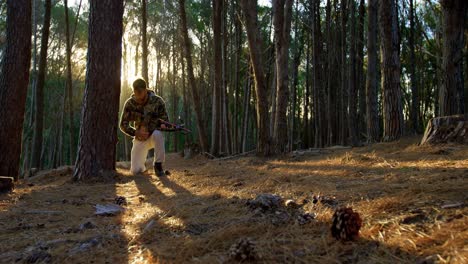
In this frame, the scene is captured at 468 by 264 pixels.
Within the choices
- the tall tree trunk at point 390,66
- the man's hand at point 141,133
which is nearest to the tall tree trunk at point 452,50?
the tall tree trunk at point 390,66

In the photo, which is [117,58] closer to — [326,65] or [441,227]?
[441,227]

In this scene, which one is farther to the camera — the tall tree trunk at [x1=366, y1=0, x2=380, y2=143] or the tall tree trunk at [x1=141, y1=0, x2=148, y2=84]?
the tall tree trunk at [x1=141, y1=0, x2=148, y2=84]

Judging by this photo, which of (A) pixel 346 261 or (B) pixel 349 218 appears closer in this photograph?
(A) pixel 346 261

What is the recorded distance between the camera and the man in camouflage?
6.69 metres

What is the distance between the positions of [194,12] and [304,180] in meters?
24.1

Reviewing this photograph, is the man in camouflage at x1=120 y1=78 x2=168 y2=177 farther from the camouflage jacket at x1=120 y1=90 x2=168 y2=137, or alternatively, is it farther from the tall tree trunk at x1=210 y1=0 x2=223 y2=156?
the tall tree trunk at x1=210 y1=0 x2=223 y2=156

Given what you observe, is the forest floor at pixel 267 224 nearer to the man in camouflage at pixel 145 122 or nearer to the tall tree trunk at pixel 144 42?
the man in camouflage at pixel 145 122

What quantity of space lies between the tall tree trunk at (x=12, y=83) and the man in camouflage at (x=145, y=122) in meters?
1.66

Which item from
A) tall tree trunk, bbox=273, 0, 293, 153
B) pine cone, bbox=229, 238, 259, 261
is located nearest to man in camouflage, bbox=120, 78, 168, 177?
tall tree trunk, bbox=273, 0, 293, 153

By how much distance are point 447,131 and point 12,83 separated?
688 cm

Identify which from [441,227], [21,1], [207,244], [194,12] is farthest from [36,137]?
[194,12]

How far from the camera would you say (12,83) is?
20.7 ft

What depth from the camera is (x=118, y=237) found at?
99.7 inches

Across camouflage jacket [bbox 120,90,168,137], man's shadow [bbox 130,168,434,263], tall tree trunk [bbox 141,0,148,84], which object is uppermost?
tall tree trunk [bbox 141,0,148,84]
